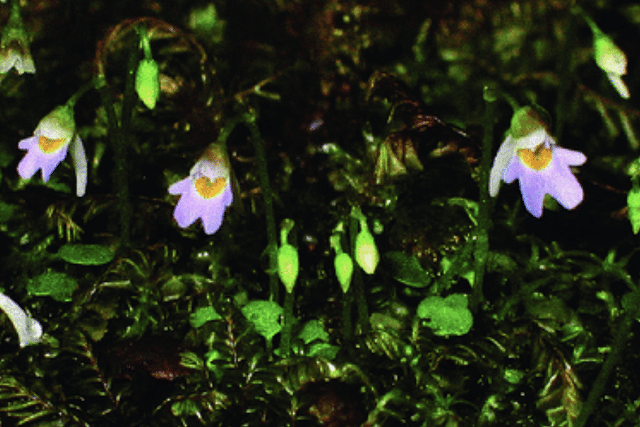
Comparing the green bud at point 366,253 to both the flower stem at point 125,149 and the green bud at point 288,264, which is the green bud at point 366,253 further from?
the flower stem at point 125,149

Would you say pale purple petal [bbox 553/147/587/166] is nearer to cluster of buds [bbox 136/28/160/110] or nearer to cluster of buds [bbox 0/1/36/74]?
→ cluster of buds [bbox 136/28/160/110]

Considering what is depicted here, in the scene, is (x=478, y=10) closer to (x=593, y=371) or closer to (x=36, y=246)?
(x=593, y=371)

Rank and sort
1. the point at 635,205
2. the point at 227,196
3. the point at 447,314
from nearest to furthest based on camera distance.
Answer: the point at 635,205 → the point at 227,196 → the point at 447,314

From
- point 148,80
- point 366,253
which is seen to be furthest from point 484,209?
point 148,80

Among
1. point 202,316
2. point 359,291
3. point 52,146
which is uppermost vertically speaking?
point 52,146

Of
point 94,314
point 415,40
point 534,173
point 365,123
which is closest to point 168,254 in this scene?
point 94,314

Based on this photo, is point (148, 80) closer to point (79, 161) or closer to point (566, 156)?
A: point (79, 161)

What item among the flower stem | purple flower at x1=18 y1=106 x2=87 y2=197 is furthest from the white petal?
the flower stem
